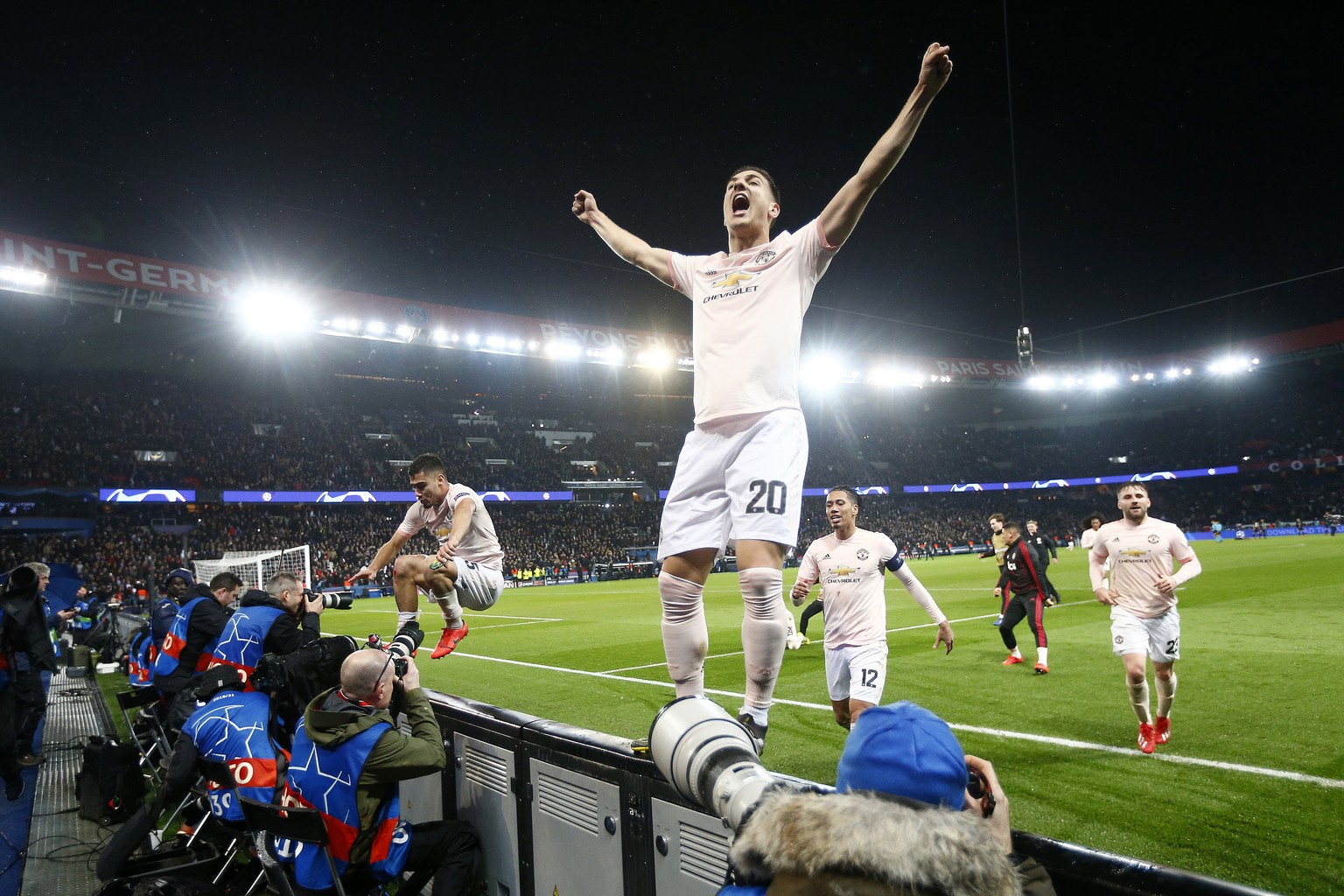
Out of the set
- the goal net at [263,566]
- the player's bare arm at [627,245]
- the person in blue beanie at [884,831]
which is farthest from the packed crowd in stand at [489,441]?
the person in blue beanie at [884,831]

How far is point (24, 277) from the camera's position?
25.5 meters

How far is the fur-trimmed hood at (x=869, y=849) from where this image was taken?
46.5 inches

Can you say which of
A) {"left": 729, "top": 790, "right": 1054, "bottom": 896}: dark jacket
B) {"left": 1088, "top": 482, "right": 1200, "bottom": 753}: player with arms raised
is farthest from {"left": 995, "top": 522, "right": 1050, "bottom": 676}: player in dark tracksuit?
{"left": 729, "top": 790, "right": 1054, "bottom": 896}: dark jacket

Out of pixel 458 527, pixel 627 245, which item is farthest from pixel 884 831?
pixel 458 527

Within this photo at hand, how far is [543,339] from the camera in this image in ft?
131

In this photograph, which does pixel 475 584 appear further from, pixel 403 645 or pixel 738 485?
pixel 738 485

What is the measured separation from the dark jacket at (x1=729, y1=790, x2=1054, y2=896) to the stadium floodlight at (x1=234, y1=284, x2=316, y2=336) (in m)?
34.8

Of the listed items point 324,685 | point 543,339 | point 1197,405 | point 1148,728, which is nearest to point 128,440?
point 543,339

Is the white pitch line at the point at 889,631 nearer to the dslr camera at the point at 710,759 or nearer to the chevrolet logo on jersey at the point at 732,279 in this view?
the chevrolet logo on jersey at the point at 732,279

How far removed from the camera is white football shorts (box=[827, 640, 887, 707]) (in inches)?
242

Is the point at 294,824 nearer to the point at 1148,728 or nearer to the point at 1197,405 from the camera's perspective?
the point at 1148,728

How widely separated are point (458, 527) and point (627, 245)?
2.31 m

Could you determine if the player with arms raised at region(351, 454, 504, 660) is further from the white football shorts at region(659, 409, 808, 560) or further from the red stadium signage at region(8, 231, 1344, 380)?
the red stadium signage at region(8, 231, 1344, 380)

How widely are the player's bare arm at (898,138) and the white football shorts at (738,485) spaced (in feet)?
2.67
